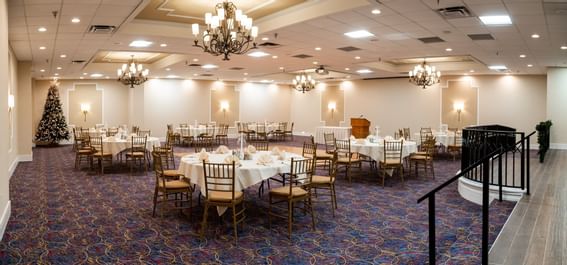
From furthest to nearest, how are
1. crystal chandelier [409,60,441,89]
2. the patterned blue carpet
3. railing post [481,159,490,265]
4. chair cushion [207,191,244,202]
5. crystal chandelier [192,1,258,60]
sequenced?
crystal chandelier [409,60,441,89] < crystal chandelier [192,1,258,60] < chair cushion [207,191,244,202] < the patterned blue carpet < railing post [481,159,490,265]

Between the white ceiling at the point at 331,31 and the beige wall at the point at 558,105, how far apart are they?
808 mm

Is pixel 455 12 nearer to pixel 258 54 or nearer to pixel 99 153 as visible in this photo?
pixel 258 54

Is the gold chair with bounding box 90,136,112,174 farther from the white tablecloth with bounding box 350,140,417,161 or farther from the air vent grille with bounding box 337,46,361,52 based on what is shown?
the air vent grille with bounding box 337,46,361,52

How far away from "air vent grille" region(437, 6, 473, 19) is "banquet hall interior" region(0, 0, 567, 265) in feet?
0.14

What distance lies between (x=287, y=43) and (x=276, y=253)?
19.5 feet

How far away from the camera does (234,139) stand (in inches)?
819

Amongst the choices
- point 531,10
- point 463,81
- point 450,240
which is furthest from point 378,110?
point 450,240

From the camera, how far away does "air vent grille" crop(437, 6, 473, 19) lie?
6.24 m

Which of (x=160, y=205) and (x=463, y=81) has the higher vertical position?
(x=463, y=81)

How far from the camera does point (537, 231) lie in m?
4.69

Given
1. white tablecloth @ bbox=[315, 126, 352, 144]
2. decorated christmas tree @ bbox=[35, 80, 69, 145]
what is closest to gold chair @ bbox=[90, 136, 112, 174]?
decorated christmas tree @ bbox=[35, 80, 69, 145]

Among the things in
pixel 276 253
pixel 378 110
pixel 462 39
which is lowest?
pixel 276 253

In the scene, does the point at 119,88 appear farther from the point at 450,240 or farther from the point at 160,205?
the point at 450,240

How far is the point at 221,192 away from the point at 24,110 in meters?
9.61
